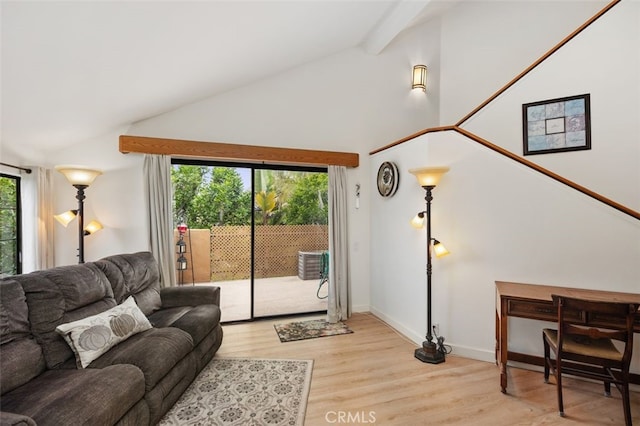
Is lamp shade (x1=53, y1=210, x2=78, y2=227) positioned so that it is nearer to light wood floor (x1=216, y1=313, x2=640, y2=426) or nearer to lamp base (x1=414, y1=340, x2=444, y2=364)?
light wood floor (x1=216, y1=313, x2=640, y2=426)


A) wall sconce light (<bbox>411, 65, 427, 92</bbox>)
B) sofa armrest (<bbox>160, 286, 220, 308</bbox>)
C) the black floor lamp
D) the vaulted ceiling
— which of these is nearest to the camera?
the vaulted ceiling

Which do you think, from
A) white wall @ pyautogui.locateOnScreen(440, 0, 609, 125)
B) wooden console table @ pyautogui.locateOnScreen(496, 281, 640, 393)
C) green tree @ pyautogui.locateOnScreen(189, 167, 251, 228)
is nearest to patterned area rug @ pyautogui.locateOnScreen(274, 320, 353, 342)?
green tree @ pyautogui.locateOnScreen(189, 167, 251, 228)

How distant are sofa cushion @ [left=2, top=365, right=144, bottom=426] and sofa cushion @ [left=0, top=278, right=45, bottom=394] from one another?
6cm

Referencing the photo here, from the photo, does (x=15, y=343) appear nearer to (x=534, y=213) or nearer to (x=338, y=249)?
(x=338, y=249)

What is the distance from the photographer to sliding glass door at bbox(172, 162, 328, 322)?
12.7 feet

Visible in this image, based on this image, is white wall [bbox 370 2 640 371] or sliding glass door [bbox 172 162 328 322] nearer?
white wall [bbox 370 2 640 371]

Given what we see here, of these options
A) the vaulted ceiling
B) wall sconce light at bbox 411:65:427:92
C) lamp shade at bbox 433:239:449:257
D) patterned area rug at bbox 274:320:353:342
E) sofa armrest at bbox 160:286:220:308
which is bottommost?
patterned area rug at bbox 274:320:353:342

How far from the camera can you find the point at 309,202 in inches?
171

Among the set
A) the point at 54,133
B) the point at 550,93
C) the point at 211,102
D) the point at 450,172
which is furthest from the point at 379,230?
the point at 54,133

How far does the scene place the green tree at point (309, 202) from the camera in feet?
14.0

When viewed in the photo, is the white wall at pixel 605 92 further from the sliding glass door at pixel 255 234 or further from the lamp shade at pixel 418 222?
the sliding glass door at pixel 255 234

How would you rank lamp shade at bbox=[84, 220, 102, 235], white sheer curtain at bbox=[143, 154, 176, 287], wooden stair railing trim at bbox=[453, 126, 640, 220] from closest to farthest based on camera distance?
wooden stair railing trim at bbox=[453, 126, 640, 220]
lamp shade at bbox=[84, 220, 102, 235]
white sheer curtain at bbox=[143, 154, 176, 287]

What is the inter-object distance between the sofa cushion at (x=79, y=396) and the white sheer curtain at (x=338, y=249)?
8.65ft
